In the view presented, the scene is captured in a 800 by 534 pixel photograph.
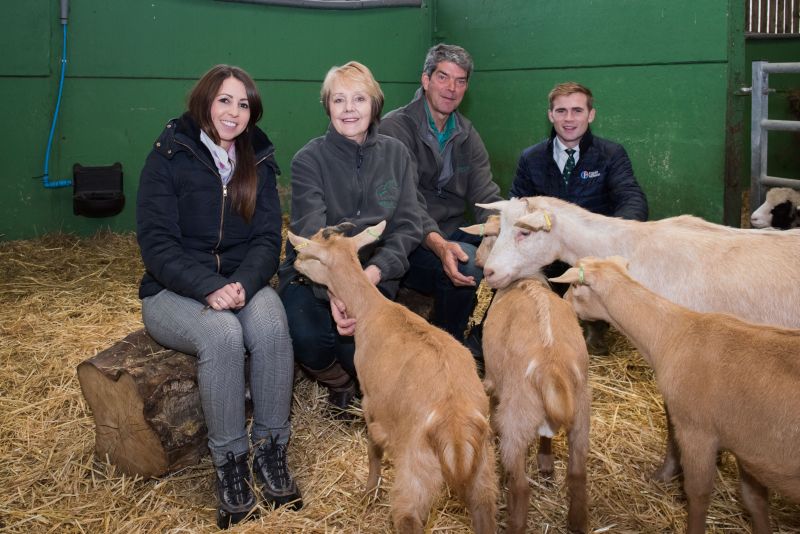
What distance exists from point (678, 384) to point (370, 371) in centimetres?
Result: 117

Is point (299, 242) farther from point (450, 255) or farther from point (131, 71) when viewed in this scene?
point (131, 71)

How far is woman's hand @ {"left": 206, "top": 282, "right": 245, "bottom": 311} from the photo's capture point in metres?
3.39

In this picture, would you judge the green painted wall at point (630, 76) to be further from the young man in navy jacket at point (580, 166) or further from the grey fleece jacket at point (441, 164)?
the grey fleece jacket at point (441, 164)

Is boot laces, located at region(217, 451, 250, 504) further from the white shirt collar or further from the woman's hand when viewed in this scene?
the white shirt collar

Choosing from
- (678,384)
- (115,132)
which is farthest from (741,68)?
(115,132)

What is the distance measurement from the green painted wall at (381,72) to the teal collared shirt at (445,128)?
7.39 feet

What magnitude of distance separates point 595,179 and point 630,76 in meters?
2.26

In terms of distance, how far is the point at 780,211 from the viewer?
17.3 ft

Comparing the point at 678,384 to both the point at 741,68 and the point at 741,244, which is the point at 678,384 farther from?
the point at 741,68

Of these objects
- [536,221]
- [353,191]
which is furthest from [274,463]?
[536,221]

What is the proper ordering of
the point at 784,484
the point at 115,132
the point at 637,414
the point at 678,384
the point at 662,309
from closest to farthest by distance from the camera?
the point at 784,484 → the point at 678,384 → the point at 662,309 → the point at 637,414 → the point at 115,132

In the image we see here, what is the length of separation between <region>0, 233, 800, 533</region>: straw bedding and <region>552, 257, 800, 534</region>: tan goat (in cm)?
52

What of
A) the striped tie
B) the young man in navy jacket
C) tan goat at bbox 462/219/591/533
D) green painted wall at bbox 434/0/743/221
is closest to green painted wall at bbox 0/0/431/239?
green painted wall at bbox 434/0/743/221

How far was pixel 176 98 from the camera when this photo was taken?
7.45m
